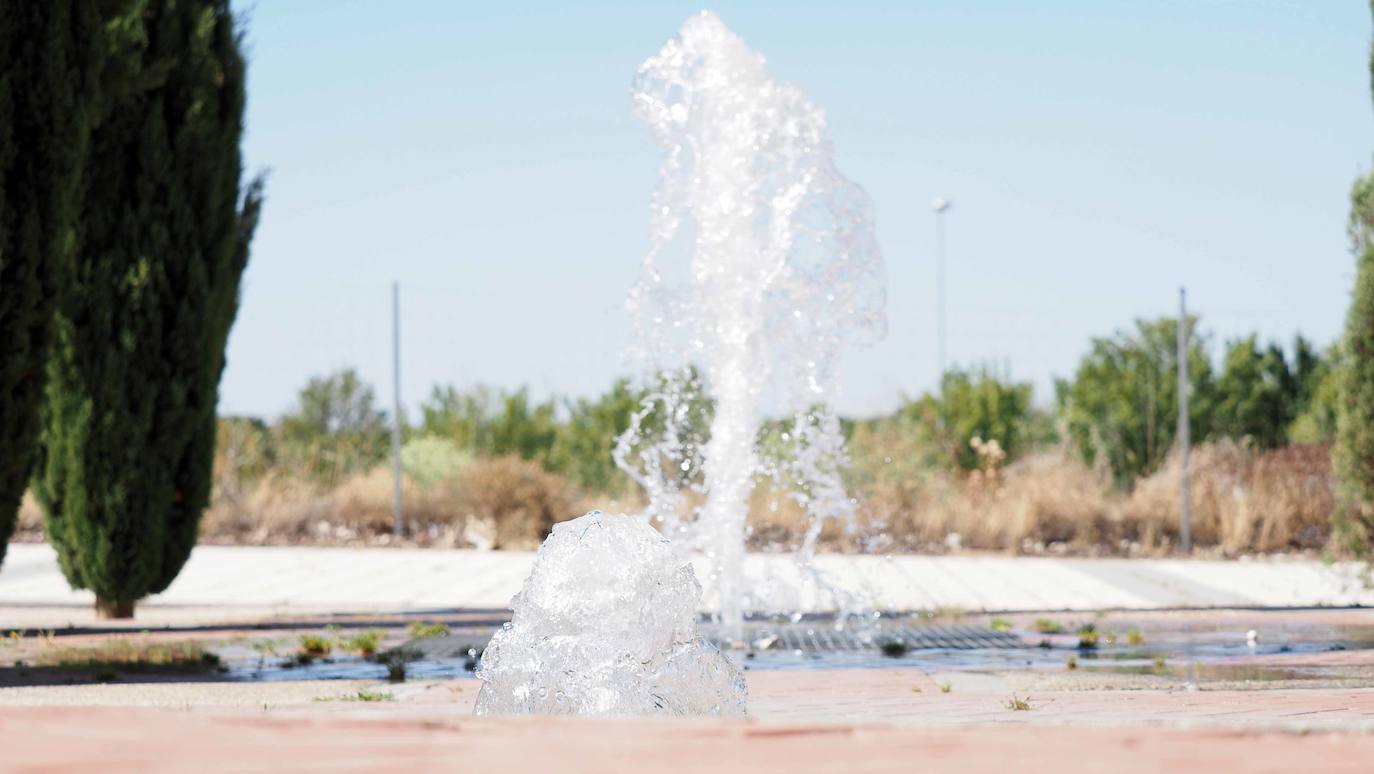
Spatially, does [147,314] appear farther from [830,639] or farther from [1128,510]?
[1128,510]

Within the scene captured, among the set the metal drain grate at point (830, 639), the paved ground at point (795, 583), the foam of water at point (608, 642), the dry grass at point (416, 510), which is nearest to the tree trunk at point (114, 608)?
the paved ground at point (795, 583)

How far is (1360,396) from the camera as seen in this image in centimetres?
942

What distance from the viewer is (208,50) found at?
32.3 feet

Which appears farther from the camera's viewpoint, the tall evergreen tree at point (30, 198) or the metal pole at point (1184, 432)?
the metal pole at point (1184, 432)

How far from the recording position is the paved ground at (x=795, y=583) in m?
10.5

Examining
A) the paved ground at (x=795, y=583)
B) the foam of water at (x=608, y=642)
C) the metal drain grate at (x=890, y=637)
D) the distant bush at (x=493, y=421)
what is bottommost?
the metal drain grate at (x=890, y=637)

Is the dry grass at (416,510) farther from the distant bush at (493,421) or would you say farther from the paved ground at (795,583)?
the distant bush at (493,421)

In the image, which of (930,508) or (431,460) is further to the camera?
(431,460)

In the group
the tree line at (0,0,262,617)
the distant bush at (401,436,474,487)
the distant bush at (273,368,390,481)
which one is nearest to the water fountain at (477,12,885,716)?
the tree line at (0,0,262,617)

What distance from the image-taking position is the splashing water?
28.5 feet

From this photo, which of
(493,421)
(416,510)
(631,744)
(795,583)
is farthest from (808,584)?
(631,744)

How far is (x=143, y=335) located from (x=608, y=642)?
644 centimetres

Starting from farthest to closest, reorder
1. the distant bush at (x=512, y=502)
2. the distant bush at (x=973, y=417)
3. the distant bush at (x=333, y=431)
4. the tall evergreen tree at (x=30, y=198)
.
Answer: the distant bush at (x=333, y=431) → the distant bush at (x=973, y=417) → the distant bush at (x=512, y=502) → the tall evergreen tree at (x=30, y=198)

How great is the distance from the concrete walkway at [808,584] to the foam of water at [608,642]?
5.00m
